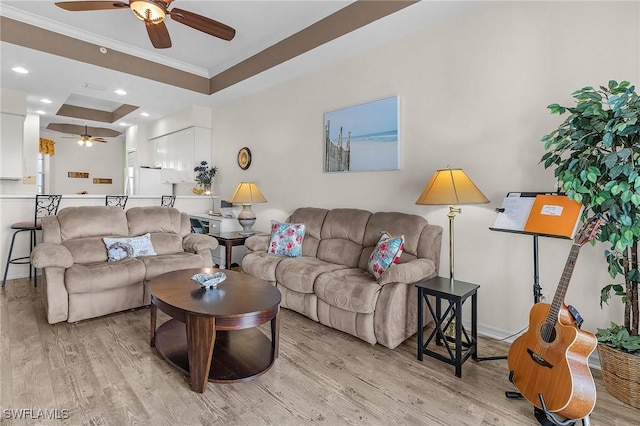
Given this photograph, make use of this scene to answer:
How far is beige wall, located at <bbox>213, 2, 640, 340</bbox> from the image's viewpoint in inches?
89.5

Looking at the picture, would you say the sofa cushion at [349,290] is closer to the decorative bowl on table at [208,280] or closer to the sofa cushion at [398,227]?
the sofa cushion at [398,227]

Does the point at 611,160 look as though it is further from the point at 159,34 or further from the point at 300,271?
the point at 159,34

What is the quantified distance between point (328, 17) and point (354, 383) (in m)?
3.44

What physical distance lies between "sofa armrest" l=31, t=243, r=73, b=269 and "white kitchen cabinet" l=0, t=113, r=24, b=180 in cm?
366

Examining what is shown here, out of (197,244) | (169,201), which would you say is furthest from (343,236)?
(169,201)

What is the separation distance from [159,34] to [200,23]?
16.9 inches

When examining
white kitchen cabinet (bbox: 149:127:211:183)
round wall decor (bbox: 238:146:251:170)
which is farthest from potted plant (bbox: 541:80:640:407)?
white kitchen cabinet (bbox: 149:127:211:183)

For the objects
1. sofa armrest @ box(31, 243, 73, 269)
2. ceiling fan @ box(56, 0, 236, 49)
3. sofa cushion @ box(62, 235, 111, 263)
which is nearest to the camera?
ceiling fan @ box(56, 0, 236, 49)

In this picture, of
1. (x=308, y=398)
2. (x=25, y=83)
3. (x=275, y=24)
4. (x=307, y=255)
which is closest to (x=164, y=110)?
(x=25, y=83)

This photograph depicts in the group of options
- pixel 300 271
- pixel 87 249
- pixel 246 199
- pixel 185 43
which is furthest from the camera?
pixel 246 199

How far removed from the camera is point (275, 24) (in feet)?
12.3

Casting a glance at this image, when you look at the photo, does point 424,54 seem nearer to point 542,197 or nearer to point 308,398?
point 542,197

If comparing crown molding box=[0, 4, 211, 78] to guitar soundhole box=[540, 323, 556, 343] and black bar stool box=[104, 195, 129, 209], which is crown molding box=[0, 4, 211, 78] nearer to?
black bar stool box=[104, 195, 129, 209]

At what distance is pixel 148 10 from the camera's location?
8.52 ft
